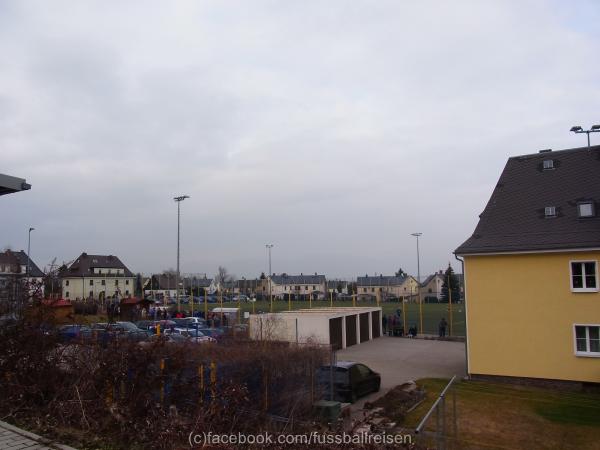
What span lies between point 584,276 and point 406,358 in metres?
10.9

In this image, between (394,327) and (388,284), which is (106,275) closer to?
(394,327)

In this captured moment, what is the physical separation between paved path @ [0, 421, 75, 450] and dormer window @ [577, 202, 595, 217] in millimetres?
19352

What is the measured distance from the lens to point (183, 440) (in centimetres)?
701

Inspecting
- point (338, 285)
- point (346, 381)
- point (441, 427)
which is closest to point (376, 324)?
point (346, 381)

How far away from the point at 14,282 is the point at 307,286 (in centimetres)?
13184

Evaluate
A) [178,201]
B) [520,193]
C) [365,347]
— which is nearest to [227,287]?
[178,201]

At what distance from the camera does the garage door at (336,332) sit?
2944 cm

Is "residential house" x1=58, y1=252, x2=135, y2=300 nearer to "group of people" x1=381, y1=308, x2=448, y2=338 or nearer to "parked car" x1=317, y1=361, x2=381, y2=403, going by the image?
"group of people" x1=381, y1=308, x2=448, y2=338

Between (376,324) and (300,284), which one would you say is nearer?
(376,324)

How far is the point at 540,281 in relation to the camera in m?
19.3

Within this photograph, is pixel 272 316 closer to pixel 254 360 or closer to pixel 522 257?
pixel 522 257

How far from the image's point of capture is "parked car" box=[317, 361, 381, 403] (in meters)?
15.6

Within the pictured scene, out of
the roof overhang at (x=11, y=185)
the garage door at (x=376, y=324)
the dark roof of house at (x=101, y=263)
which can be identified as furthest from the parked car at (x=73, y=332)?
the dark roof of house at (x=101, y=263)

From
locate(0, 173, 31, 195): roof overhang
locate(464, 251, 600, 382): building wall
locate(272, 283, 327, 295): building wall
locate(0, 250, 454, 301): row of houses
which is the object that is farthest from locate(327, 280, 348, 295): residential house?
locate(0, 173, 31, 195): roof overhang
